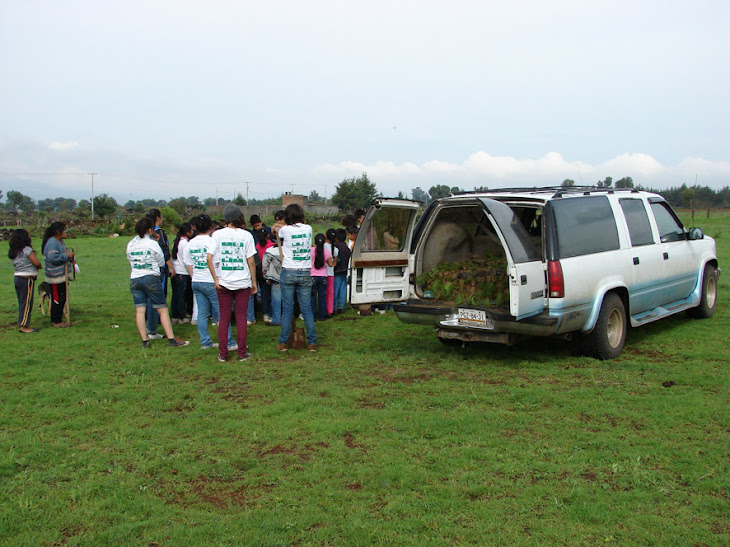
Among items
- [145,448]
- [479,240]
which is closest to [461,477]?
[145,448]

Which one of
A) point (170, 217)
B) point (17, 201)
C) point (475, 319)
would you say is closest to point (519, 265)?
point (475, 319)

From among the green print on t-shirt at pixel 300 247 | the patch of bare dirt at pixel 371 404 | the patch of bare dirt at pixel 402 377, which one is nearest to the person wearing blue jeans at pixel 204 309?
the green print on t-shirt at pixel 300 247

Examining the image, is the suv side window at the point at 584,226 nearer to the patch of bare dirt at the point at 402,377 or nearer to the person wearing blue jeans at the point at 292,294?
the patch of bare dirt at the point at 402,377

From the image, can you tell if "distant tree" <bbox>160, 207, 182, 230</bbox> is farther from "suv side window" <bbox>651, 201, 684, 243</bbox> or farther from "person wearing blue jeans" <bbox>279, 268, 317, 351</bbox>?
"suv side window" <bbox>651, 201, 684, 243</bbox>

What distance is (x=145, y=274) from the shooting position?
8.13 meters

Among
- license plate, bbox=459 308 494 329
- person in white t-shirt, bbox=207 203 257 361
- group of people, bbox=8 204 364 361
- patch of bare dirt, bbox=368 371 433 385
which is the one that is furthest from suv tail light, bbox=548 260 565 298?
person in white t-shirt, bbox=207 203 257 361

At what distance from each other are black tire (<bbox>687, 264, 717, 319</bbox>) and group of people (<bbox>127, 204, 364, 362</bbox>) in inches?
226

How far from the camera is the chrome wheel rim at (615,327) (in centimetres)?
721

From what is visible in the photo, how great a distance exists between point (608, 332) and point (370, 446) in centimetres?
384

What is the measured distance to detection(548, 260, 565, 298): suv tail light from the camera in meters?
6.42

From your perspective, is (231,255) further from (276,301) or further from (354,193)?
(354,193)

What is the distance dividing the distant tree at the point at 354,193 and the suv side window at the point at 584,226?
49.4 meters

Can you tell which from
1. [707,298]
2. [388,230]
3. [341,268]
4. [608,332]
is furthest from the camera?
[341,268]

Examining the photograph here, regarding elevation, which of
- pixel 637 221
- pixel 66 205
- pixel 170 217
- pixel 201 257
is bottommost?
pixel 201 257
